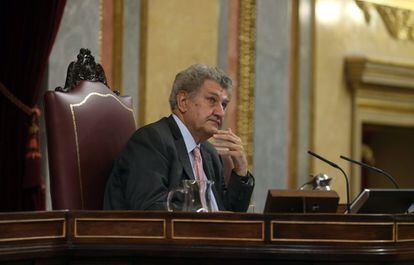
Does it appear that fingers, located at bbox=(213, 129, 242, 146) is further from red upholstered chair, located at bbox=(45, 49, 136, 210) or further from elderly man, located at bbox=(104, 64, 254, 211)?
red upholstered chair, located at bbox=(45, 49, 136, 210)

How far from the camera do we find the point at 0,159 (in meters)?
4.68

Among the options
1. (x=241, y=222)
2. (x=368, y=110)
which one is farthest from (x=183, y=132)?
(x=368, y=110)

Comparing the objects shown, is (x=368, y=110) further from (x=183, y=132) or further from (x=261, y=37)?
(x=183, y=132)

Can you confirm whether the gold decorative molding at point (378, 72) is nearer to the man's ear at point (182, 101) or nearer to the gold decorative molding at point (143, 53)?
the gold decorative molding at point (143, 53)

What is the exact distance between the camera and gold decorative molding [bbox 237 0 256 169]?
6.41 meters

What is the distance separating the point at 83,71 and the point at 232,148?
1.88 ft

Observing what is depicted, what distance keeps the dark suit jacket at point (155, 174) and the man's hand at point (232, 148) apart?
4 cm

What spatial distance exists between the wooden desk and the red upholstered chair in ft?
2.66

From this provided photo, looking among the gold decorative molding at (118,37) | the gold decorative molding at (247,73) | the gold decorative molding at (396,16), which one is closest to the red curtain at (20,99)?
the gold decorative molding at (118,37)

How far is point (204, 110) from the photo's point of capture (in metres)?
3.60

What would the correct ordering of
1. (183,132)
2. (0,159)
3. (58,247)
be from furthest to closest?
(0,159) → (183,132) → (58,247)

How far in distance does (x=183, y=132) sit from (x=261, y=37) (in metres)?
3.02

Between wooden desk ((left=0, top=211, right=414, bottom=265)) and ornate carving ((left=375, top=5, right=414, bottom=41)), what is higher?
ornate carving ((left=375, top=5, right=414, bottom=41))

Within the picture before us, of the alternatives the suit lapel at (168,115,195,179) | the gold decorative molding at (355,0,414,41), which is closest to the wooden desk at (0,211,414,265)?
the suit lapel at (168,115,195,179)
